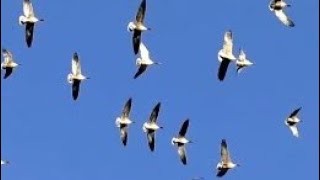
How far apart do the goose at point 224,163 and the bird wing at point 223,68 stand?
4.51 meters

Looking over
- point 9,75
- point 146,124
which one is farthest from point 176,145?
point 9,75

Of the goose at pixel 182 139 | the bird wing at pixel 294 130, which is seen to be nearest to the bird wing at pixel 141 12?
the goose at pixel 182 139

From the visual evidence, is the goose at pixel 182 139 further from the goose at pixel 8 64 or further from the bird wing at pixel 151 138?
the goose at pixel 8 64

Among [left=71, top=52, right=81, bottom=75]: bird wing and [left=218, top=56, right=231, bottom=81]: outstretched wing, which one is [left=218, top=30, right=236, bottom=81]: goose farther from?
[left=71, top=52, right=81, bottom=75]: bird wing

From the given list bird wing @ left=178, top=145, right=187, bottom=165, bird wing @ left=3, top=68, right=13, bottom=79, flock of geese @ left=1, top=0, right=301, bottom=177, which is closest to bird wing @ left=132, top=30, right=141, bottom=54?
flock of geese @ left=1, top=0, right=301, bottom=177

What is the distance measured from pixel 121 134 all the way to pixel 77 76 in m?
3.82

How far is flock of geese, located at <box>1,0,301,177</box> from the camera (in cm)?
7868

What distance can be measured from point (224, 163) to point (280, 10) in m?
7.51

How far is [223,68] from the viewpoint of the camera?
78.4 meters

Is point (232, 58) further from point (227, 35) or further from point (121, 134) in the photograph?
point (121, 134)

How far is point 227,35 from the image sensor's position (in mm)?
79250

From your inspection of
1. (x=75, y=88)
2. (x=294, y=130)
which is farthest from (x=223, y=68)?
(x=75, y=88)

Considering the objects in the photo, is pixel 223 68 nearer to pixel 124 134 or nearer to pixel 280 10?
pixel 280 10

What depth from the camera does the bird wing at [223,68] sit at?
77812mm
